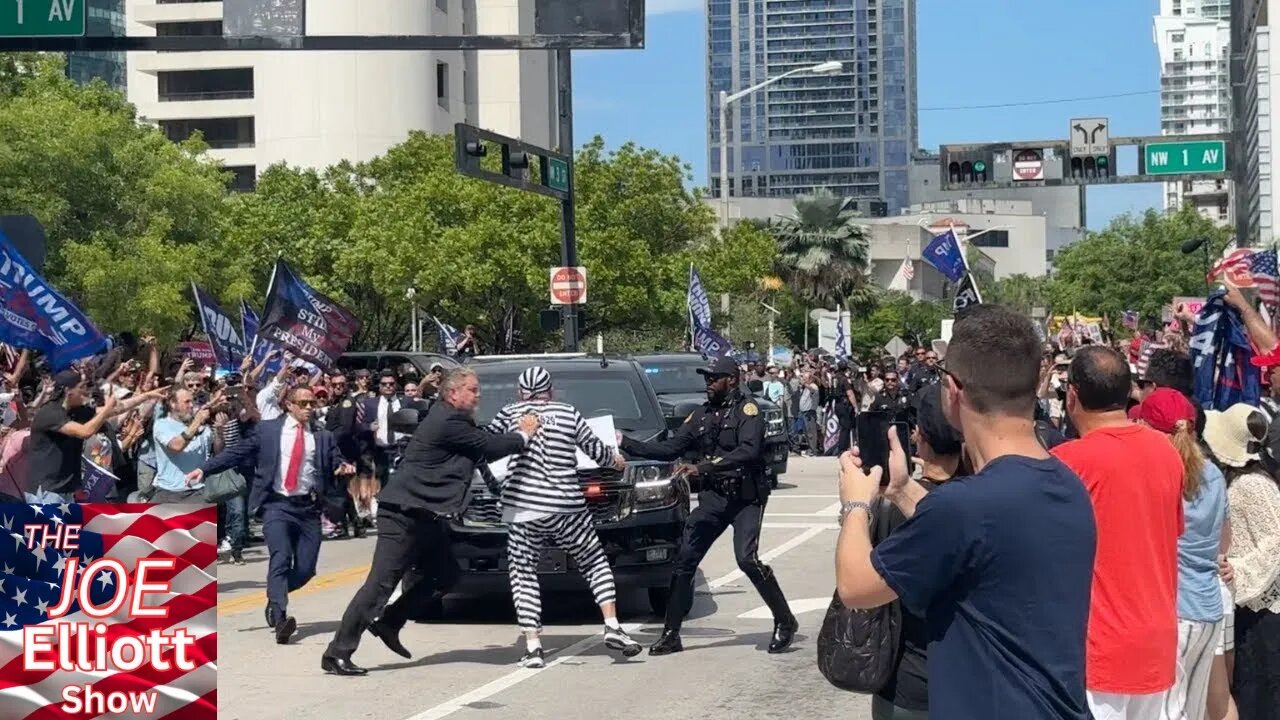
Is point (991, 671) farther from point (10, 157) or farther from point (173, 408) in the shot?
point (10, 157)

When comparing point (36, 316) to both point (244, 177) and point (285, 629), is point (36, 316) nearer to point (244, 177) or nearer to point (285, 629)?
point (285, 629)

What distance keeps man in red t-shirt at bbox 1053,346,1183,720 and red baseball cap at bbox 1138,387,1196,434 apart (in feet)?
3.06

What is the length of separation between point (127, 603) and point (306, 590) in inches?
406

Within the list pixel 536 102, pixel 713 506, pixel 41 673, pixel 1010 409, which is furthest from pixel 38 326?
pixel 536 102

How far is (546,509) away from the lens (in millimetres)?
11359

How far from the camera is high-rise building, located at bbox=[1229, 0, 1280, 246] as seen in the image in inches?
2872

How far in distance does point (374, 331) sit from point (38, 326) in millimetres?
41228

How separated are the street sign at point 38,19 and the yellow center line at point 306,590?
196 inches

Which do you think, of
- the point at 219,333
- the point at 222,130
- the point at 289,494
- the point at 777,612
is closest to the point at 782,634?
the point at 777,612

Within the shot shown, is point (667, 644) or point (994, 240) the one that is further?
point (994, 240)

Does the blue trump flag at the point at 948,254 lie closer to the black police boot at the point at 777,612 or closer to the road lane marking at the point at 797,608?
the road lane marking at the point at 797,608

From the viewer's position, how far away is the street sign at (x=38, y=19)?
15875 mm

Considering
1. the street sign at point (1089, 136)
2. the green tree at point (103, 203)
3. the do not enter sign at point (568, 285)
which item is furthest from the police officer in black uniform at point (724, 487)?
the street sign at point (1089, 136)

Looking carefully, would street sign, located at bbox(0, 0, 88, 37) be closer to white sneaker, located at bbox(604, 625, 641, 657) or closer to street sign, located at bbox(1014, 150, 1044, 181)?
white sneaker, located at bbox(604, 625, 641, 657)
